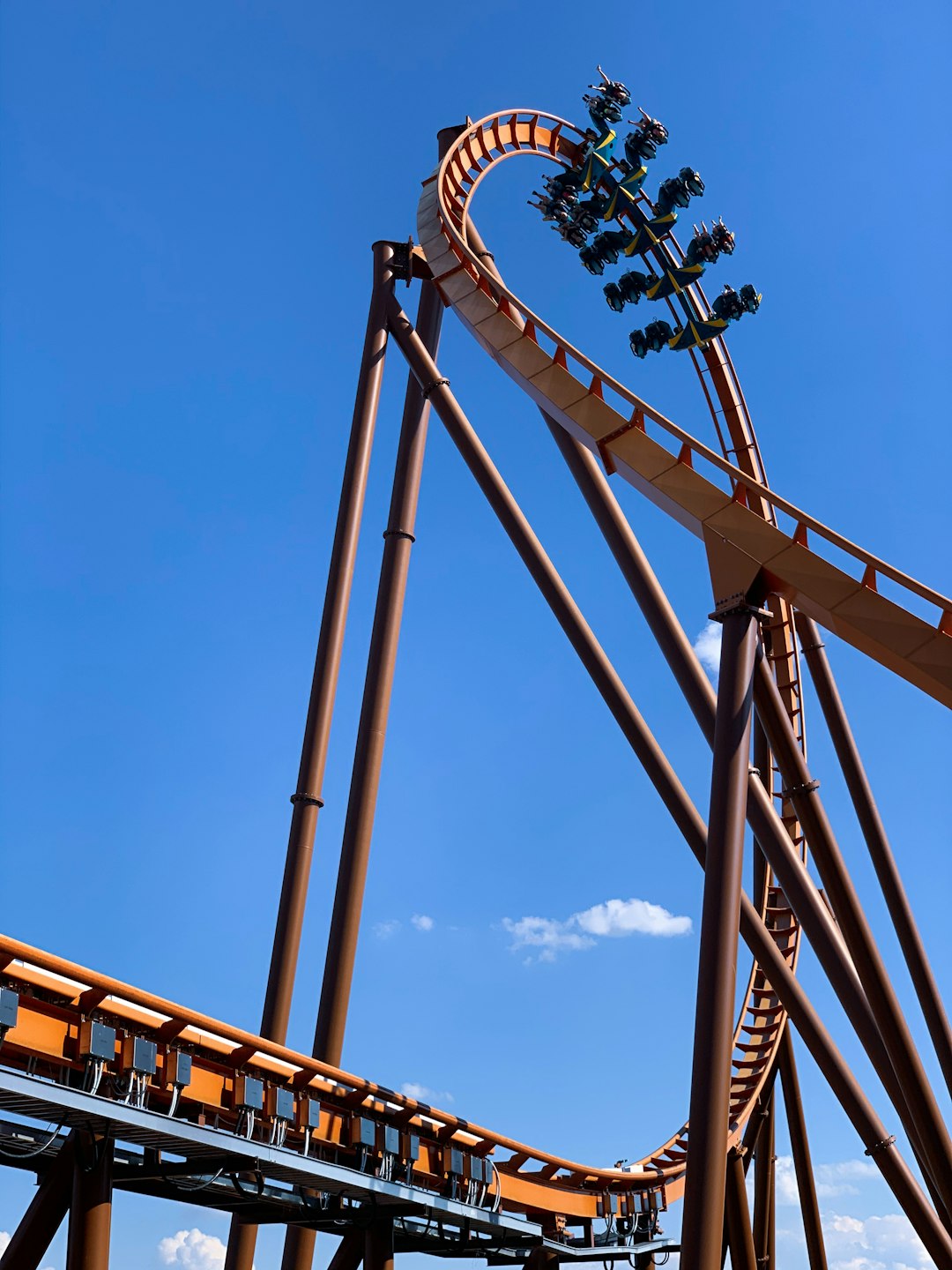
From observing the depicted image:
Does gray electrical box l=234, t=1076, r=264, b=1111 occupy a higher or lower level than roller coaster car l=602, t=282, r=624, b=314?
lower

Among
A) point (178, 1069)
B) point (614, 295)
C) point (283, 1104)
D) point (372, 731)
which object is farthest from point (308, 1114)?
point (614, 295)

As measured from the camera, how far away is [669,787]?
8531 mm

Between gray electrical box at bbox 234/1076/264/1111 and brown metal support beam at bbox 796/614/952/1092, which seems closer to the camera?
gray electrical box at bbox 234/1076/264/1111

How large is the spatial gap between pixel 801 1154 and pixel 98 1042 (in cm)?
796

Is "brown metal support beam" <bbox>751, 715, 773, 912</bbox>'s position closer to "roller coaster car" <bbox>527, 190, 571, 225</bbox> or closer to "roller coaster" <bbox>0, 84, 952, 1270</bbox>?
"roller coaster" <bbox>0, 84, 952, 1270</bbox>

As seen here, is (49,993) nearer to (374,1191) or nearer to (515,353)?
(374,1191)

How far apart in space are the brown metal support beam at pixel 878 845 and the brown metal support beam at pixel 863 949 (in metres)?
0.80

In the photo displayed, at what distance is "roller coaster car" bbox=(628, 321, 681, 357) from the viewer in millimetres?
11312

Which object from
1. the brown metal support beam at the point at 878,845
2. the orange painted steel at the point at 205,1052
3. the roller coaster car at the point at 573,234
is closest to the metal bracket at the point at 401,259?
the roller coaster car at the point at 573,234

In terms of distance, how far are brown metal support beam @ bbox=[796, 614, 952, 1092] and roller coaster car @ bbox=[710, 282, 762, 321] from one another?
116 inches

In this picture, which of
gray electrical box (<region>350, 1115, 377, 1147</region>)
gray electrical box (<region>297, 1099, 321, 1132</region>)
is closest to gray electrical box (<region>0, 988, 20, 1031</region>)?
gray electrical box (<region>297, 1099, 321, 1132</region>)

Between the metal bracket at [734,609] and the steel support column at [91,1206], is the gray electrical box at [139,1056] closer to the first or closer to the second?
the steel support column at [91,1206]

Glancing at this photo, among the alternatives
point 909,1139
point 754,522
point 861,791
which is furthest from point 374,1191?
point 861,791

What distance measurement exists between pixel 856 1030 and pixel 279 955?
3709 mm
